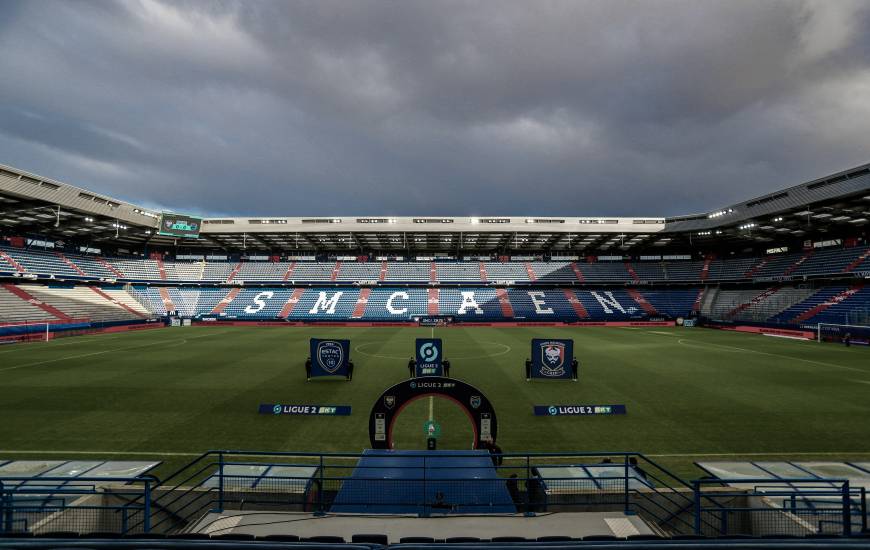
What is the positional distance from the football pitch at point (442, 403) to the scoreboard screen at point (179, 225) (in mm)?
27360

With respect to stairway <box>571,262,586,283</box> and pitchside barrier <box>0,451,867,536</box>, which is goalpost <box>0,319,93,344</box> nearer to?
pitchside barrier <box>0,451,867,536</box>

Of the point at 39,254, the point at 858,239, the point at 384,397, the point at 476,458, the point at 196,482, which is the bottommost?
the point at 196,482

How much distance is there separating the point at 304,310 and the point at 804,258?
226 ft

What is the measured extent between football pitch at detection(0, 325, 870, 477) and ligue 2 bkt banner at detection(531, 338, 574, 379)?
54cm

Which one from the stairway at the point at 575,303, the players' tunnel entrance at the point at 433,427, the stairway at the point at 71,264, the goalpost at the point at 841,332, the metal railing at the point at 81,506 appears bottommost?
the players' tunnel entrance at the point at 433,427

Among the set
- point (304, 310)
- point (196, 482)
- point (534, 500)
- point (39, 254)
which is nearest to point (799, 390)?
point (534, 500)

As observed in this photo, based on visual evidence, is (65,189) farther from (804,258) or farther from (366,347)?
(804,258)

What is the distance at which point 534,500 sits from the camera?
8.16m

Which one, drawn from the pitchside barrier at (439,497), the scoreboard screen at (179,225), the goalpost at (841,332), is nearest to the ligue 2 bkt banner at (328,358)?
the pitchside barrier at (439,497)

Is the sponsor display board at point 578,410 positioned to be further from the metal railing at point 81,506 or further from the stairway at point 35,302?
the stairway at point 35,302

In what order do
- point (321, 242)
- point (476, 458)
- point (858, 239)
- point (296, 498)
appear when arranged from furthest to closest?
point (321, 242)
point (858, 239)
point (476, 458)
point (296, 498)

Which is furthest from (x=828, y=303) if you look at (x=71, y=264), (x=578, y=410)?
(x=71, y=264)

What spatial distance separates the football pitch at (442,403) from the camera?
457 inches

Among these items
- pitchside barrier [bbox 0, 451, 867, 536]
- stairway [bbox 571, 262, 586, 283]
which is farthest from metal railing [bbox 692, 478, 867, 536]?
stairway [bbox 571, 262, 586, 283]
